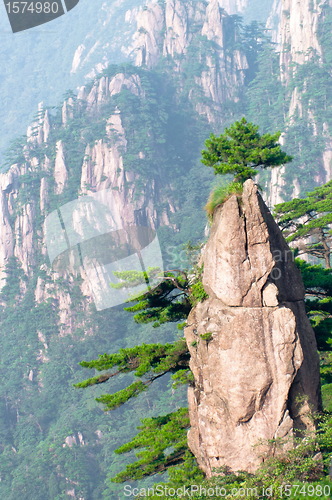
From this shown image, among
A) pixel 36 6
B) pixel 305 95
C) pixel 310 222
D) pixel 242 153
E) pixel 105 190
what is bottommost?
pixel 105 190

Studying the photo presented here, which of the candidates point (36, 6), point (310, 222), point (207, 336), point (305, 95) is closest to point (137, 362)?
point (207, 336)

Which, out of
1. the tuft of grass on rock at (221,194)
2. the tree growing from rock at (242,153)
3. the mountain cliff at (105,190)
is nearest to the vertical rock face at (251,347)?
the tuft of grass on rock at (221,194)

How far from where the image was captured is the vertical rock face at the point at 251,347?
10664 millimetres

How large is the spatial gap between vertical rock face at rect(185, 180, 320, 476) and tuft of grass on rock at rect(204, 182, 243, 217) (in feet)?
1.03

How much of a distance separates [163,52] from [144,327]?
57.2 metres

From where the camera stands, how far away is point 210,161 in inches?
565

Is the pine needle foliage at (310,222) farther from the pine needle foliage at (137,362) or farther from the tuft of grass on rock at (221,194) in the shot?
the tuft of grass on rock at (221,194)

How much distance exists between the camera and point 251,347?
424 inches

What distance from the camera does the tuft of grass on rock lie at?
11641 mm

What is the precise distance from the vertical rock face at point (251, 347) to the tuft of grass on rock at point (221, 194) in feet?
1.03

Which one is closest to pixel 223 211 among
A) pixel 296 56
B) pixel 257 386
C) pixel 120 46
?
pixel 257 386

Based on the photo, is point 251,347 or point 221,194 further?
point 221,194

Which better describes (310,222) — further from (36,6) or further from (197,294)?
(36,6)

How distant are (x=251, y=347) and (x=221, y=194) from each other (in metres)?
Answer: 2.77
